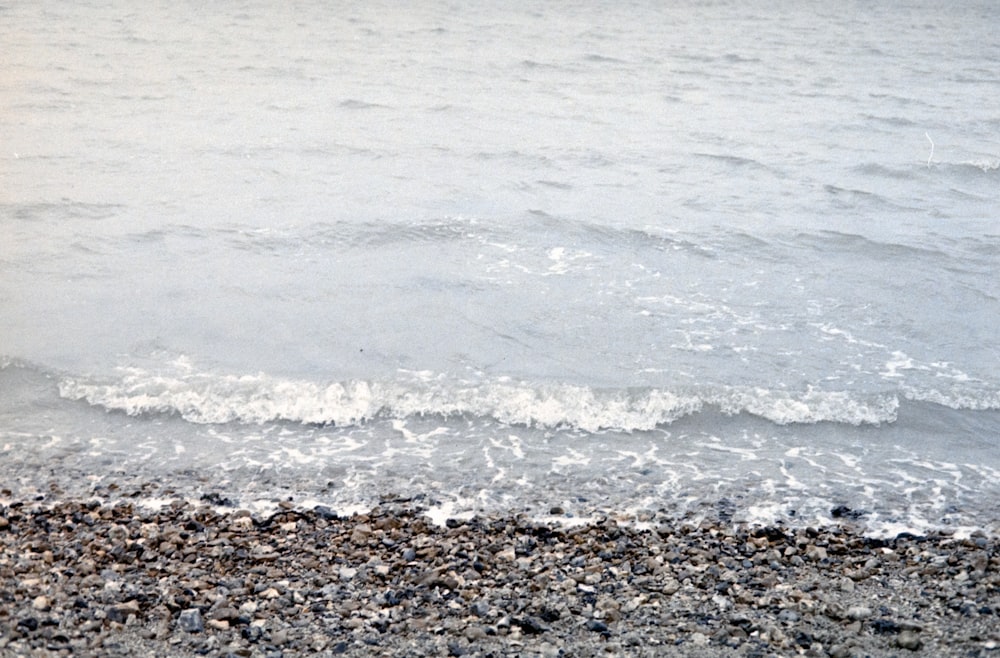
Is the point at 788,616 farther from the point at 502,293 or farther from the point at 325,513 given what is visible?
the point at 502,293

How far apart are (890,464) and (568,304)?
477cm

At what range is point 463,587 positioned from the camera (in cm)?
698

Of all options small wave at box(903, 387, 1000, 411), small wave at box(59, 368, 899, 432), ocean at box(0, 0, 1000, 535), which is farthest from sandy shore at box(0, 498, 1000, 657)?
small wave at box(903, 387, 1000, 411)

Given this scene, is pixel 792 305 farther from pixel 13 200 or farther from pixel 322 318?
pixel 13 200

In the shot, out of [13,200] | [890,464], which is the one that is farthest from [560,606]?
[13,200]

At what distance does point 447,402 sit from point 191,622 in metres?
4.38

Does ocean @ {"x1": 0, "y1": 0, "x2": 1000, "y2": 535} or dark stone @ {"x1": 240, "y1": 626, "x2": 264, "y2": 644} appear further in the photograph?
ocean @ {"x1": 0, "y1": 0, "x2": 1000, "y2": 535}

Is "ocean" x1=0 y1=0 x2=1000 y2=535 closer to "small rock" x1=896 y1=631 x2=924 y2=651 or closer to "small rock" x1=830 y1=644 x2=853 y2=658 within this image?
"small rock" x1=896 y1=631 x2=924 y2=651

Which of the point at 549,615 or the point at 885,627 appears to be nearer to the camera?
the point at 885,627

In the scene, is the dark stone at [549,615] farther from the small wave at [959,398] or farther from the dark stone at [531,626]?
the small wave at [959,398]

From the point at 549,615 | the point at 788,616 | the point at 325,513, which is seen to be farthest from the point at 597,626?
the point at 325,513

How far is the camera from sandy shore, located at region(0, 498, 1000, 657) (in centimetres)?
630

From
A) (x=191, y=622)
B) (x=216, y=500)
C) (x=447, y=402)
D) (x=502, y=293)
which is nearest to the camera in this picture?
(x=191, y=622)

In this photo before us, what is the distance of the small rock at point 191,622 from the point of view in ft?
20.9
